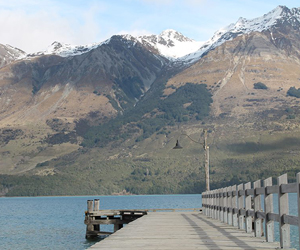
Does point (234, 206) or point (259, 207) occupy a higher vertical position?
point (234, 206)

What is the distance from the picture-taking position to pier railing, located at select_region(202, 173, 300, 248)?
14.0m

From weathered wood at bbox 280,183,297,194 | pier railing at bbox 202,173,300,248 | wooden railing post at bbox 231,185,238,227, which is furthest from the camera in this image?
wooden railing post at bbox 231,185,238,227

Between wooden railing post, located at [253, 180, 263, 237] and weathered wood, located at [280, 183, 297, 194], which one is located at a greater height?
weathered wood, located at [280, 183, 297, 194]

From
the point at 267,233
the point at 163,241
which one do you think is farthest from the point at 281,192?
the point at 163,241

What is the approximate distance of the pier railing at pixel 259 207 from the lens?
14.0 metres

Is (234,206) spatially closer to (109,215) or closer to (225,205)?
(225,205)

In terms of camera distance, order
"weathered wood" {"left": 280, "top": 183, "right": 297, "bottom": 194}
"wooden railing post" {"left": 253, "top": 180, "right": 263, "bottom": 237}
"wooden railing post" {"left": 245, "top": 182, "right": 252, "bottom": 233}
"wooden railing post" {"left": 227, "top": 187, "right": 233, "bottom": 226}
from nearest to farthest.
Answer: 1. "weathered wood" {"left": 280, "top": 183, "right": 297, "bottom": 194}
2. "wooden railing post" {"left": 253, "top": 180, "right": 263, "bottom": 237}
3. "wooden railing post" {"left": 245, "top": 182, "right": 252, "bottom": 233}
4. "wooden railing post" {"left": 227, "top": 187, "right": 233, "bottom": 226}

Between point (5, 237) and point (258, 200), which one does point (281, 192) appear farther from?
point (5, 237)

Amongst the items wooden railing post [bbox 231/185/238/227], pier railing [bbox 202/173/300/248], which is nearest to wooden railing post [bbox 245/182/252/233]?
pier railing [bbox 202/173/300/248]

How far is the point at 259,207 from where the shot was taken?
1788cm

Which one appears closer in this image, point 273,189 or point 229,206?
point 273,189

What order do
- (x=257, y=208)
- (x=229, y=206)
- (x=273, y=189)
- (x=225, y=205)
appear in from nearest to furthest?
1. (x=273, y=189)
2. (x=257, y=208)
3. (x=229, y=206)
4. (x=225, y=205)

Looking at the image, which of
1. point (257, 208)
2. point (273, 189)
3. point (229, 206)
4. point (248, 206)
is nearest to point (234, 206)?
point (229, 206)

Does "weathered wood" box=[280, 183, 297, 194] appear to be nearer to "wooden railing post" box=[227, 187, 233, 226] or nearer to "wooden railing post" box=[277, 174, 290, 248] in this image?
"wooden railing post" box=[277, 174, 290, 248]
